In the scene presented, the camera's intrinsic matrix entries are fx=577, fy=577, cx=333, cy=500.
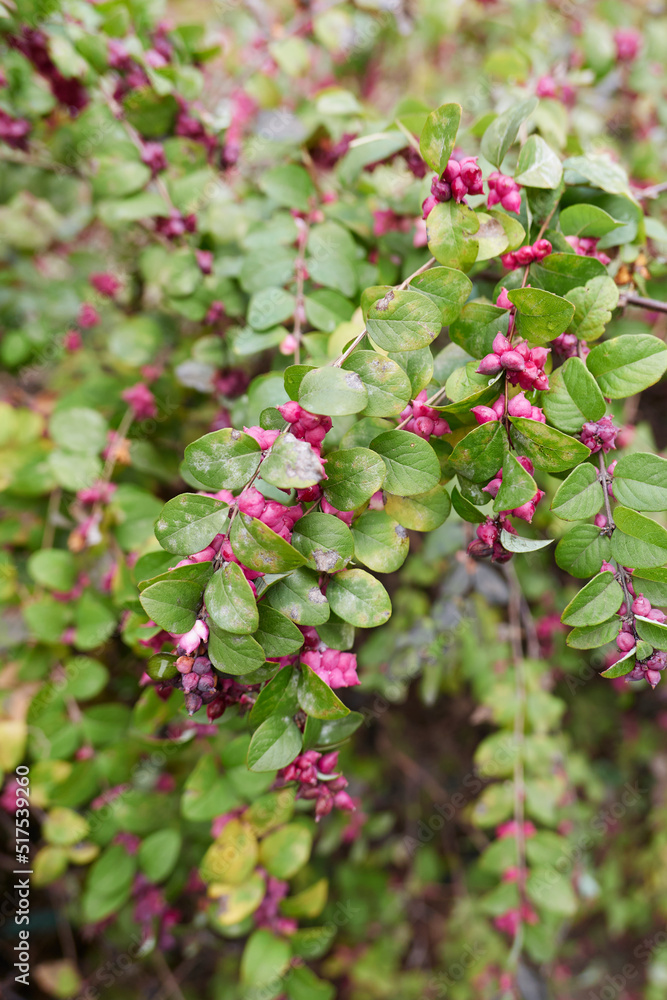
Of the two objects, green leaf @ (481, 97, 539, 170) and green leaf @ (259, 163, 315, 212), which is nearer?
green leaf @ (481, 97, 539, 170)

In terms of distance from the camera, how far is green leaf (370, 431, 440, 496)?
2.19 feet

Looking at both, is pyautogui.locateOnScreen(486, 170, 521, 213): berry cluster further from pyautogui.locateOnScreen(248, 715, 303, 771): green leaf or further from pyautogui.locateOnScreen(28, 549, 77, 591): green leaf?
pyautogui.locateOnScreen(28, 549, 77, 591): green leaf

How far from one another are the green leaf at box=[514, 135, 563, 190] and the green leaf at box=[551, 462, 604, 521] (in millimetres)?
376

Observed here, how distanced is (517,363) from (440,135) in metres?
0.28

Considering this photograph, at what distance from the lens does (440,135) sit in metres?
0.67

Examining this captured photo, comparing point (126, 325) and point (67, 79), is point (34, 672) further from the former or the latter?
point (67, 79)

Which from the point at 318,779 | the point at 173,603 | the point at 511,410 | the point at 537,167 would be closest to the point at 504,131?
the point at 537,167

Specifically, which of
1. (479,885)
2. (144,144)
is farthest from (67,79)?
(479,885)

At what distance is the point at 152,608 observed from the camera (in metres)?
0.60

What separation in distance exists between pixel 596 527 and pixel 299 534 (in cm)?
36

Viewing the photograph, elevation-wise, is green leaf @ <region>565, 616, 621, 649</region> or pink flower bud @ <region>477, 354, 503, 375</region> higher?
pink flower bud @ <region>477, 354, 503, 375</region>

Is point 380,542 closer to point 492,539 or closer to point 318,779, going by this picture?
point 492,539

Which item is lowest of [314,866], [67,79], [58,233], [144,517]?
[314,866]

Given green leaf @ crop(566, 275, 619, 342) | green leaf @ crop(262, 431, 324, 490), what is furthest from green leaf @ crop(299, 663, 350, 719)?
green leaf @ crop(566, 275, 619, 342)
